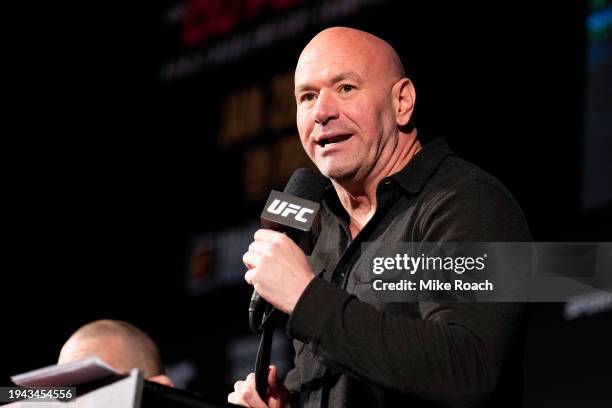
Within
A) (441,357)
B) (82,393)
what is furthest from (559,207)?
(82,393)

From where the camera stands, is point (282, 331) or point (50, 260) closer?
point (282, 331)

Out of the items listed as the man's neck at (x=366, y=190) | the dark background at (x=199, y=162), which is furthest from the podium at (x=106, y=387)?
the dark background at (x=199, y=162)

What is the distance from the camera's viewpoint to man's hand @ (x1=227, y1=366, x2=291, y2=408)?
5.41 feet

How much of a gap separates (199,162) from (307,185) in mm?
2230

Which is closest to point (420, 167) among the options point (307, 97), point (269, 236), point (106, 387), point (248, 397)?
point (307, 97)

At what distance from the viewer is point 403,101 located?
1.90m

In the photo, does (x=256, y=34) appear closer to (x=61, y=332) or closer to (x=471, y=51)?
(x=471, y=51)

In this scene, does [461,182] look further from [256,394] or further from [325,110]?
[256,394]

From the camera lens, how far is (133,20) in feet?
14.5

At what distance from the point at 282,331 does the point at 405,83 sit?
5.86ft

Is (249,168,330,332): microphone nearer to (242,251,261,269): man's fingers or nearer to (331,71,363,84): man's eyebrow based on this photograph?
(242,251,261,269): man's fingers

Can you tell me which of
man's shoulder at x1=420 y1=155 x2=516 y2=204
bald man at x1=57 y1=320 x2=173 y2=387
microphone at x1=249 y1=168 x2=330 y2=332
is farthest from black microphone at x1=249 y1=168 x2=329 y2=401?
bald man at x1=57 y1=320 x2=173 y2=387

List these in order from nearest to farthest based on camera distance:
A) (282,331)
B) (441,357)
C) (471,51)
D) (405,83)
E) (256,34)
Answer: (441,357)
(405,83)
(471,51)
(282,331)
(256,34)

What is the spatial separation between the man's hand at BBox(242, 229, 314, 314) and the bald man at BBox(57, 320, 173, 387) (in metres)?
0.71
